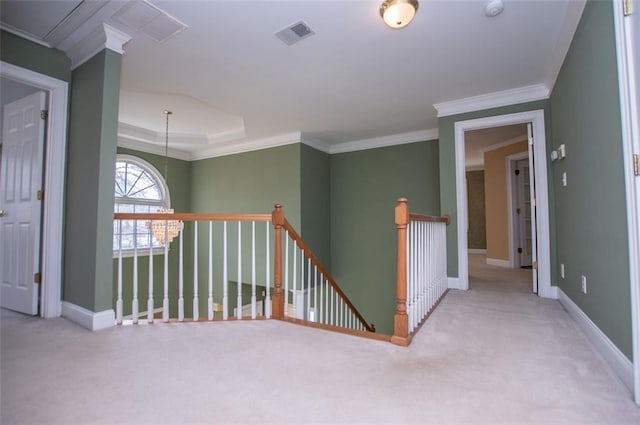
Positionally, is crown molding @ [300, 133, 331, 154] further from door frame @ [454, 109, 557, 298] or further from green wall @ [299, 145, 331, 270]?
door frame @ [454, 109, 557, 298]

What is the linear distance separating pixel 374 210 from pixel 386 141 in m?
1.29

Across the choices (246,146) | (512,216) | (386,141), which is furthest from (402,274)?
(512,216)

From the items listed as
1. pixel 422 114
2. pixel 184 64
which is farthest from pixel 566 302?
pixel 184 64

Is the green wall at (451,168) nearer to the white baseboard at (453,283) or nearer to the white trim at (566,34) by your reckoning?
the white baseboard at (453,283)

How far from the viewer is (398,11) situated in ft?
6.74

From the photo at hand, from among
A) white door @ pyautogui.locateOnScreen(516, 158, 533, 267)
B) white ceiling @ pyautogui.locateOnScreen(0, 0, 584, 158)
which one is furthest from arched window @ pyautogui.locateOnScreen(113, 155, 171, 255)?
white door @ pyautogui.locateOnScreen(516, 158, 533, 267)

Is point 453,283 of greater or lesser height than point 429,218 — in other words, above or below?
below

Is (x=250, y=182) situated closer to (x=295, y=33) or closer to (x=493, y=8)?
(x=295, y=33)

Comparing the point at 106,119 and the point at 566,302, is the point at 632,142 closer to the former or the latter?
the point at 566,302

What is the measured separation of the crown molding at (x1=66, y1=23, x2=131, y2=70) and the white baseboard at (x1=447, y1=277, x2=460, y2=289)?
4172 mm

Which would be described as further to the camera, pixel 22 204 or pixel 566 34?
pixel 22 204

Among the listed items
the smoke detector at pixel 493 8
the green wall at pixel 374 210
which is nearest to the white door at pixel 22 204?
the smoke detector at pixel 493 8

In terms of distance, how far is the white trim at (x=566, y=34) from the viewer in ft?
6.94

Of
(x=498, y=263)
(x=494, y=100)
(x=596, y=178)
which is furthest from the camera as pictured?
(x=498, y=263)
